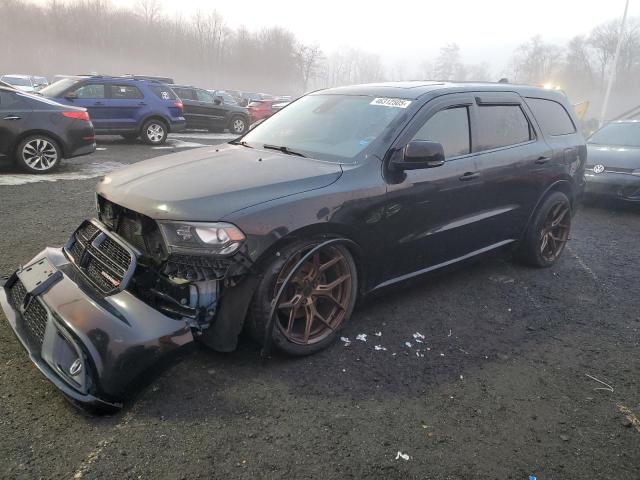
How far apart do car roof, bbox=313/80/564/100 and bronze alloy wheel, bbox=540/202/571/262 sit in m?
1.20

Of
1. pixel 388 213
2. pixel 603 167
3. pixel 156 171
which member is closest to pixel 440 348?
pixel 388 213

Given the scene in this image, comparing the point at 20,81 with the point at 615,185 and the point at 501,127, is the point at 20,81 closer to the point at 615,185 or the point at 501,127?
the point at 615,185

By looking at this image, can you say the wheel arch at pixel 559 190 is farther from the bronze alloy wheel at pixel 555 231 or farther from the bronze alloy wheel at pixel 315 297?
the bronze alloy wheel at pixel 315 297

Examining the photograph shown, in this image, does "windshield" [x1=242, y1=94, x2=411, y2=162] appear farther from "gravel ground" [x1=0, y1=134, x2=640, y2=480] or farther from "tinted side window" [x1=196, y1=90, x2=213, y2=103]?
"tinted side window" [x1=196, y1=90, x2=213, y2=103]

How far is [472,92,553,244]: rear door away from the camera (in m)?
3.98

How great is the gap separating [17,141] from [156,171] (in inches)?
243

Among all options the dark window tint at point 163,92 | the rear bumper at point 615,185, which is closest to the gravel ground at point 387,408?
the rear bumper at point 615,185

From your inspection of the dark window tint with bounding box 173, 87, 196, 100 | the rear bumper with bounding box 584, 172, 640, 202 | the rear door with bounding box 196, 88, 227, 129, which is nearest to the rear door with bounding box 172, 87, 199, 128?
the dark window tint with bounding box 173, 87, 196, 100

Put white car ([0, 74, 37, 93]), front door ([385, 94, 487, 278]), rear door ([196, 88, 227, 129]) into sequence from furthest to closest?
white car ([0, 74, 37, 93])
rear door ([196, 88, 227, 129])
front door ([385, 94, 487, 278])

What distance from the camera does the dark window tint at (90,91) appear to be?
459 inches

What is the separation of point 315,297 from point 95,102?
1095 centimetres

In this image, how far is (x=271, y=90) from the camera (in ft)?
251

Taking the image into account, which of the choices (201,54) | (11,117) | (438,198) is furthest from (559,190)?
(201,54)

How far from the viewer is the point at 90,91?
11789mm
